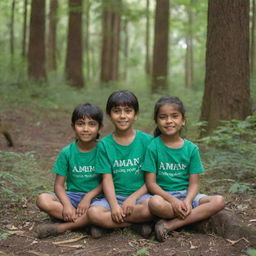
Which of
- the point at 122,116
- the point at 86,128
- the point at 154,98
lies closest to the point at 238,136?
the point at 122,116

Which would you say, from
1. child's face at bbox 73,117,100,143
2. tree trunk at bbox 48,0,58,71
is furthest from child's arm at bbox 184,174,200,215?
tree trunk at bbox 48,0,58,71

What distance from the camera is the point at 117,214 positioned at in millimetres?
3945

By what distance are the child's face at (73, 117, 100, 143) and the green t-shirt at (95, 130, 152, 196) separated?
151 mm

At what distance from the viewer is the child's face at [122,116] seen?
416cm

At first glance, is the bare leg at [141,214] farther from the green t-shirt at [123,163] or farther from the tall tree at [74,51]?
the tall tree at [74,51]

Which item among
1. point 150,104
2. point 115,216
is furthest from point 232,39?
point 150,104

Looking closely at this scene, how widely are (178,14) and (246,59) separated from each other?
75.5ft

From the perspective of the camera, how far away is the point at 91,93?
18.4 metres

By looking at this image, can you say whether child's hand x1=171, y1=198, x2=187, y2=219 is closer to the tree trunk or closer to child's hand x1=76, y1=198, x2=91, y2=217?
child's hand x1=76, y1=198, x2=91, y2=217

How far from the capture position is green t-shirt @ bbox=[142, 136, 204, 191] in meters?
4.13

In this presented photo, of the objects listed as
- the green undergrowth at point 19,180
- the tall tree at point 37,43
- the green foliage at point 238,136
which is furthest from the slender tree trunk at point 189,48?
the green undergrowth at point 19,180

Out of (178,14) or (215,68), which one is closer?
(215,68)

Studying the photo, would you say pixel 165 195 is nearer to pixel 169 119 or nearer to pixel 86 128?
pixel 169 119

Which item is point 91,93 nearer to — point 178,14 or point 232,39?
point 232,39
